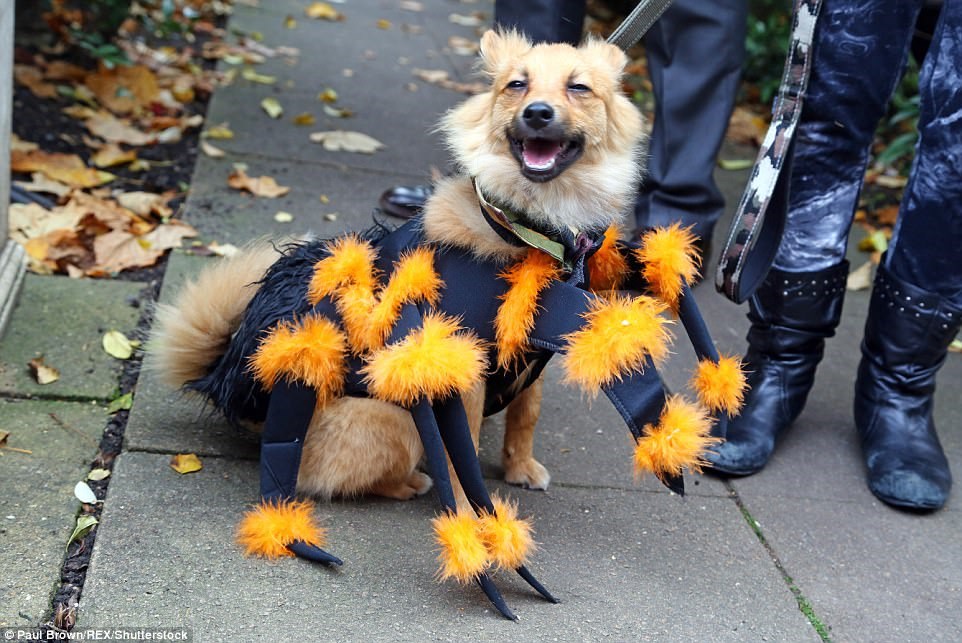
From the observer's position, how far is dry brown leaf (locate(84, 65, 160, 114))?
5242 mm

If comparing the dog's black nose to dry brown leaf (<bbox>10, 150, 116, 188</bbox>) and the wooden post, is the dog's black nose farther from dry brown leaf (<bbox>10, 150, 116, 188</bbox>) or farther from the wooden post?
dry brown leaf (<bbox>10, 150, 116, 188</bbox>)

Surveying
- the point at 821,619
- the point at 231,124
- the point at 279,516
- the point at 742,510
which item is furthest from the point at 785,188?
the point at 231,124

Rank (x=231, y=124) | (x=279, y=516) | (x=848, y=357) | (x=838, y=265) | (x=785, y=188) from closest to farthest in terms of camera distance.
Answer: (x=279, y=516), (x=785, y=188), (x=838, y=265), (x=848, y=357), (x=231, y=124)

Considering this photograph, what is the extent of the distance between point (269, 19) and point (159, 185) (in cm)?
324

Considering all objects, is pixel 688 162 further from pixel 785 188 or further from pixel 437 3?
pixel 437 3

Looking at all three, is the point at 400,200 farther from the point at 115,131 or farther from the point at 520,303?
the point at 520,303

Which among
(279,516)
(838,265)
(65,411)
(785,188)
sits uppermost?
(785,188)

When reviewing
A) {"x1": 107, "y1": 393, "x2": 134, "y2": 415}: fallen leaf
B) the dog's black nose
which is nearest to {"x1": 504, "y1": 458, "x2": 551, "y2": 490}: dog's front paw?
the dog's black nose

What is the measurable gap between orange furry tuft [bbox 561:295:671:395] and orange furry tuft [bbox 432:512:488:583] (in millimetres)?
398

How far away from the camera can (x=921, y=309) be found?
9.56 feet

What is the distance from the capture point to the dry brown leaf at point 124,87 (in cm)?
524

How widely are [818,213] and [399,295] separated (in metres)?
1.51

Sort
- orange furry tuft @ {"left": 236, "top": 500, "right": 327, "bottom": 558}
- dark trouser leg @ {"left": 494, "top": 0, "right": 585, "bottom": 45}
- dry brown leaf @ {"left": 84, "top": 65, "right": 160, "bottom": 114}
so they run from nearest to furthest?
orange furry tuft @ {"left": 236, "top": 500, "right": 327, "bottom": 558} < dark trouser leg @ {"left": 494, "top": 0, "right": 585, "bottom": 45} < dry brown leaf @ {"left": 84, "top": 65, "right": 160, "bottom": 114}

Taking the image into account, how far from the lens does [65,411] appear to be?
110 inches
